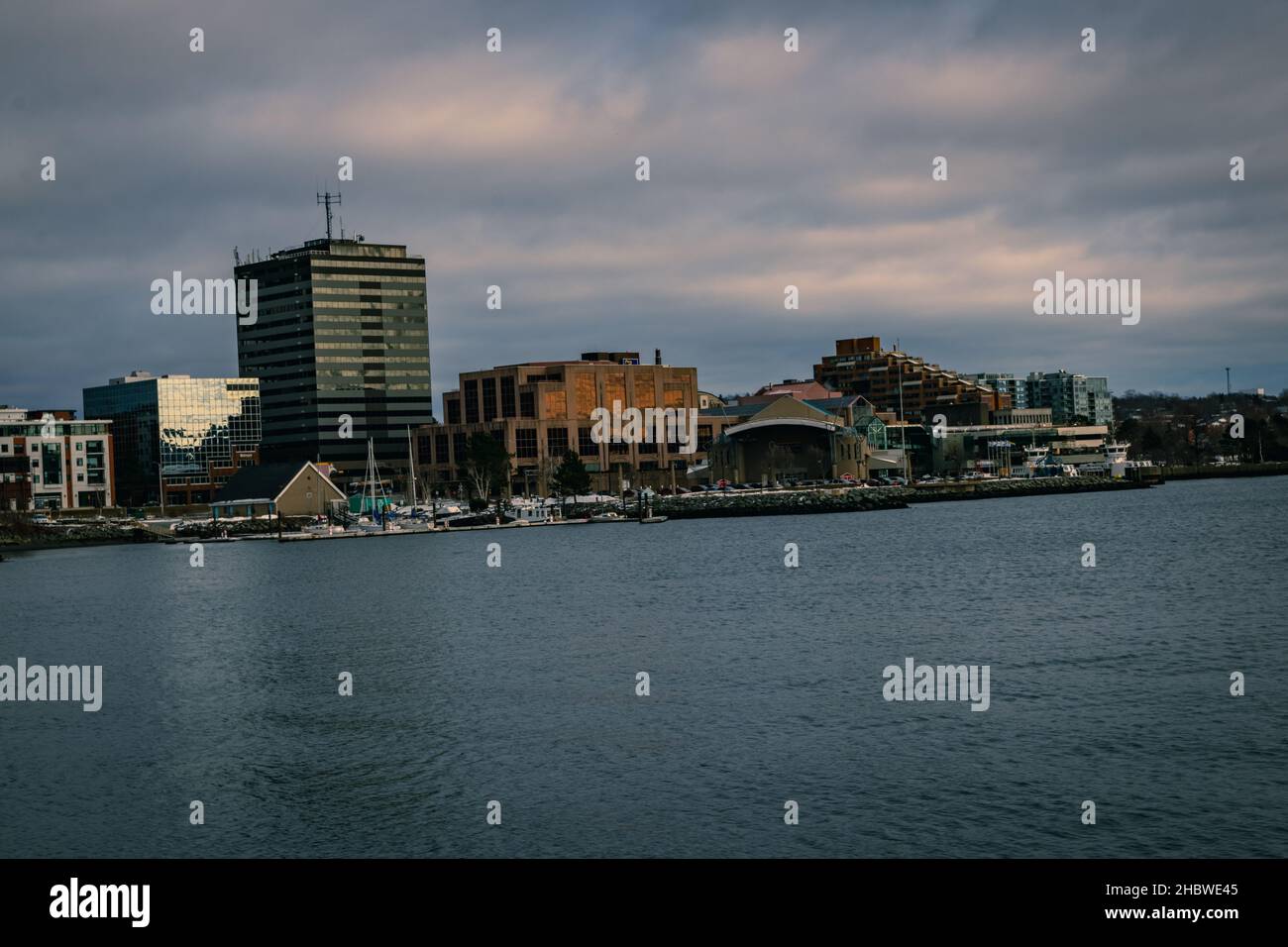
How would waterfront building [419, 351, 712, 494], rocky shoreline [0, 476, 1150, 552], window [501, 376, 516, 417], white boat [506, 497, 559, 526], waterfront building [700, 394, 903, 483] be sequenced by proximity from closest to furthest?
1. rocky shoreline [0, 476, 1150, 552]
2. white boat [506, 497, 559, 526]
3. waterfront building [419, 351, 712, 494]
4. window [501, 376, 516, 417]
5. waterfront building [700, 394, 903, 483]

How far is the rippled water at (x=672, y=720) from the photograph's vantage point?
848 inches

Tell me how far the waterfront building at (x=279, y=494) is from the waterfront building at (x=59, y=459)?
1364 inches

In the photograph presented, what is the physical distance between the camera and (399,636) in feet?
160

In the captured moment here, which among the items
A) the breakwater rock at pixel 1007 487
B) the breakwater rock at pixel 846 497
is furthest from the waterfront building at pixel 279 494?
the breakwater rock at pixel 1007 487

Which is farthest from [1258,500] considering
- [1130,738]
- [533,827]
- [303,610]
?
[533,827]

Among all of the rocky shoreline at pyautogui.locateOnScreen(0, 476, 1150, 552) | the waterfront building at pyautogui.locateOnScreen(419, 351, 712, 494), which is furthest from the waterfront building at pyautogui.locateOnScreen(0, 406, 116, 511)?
the waterfront building at pyautogui.locateOnScreen(419, 351, 712, 494)

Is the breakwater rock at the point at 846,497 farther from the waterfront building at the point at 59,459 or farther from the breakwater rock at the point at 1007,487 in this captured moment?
the waterfront building at the point at 59,459

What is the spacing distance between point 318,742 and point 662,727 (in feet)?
27.1

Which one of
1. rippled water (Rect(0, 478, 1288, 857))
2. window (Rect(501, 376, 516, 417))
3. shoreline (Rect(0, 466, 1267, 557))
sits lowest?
rippled water (Rect(0, 478, 1288, 857))

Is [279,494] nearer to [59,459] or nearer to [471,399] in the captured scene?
[59,459]

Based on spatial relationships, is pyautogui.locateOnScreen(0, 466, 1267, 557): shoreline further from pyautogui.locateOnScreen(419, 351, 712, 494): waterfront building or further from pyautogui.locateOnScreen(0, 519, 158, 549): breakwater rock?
pyautogui.locateOnScreen(419, 351, 712, 494): waterfront building

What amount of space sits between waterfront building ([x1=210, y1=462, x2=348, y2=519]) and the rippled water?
78.4m

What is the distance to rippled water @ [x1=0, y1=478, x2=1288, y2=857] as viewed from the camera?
70.7 ft
